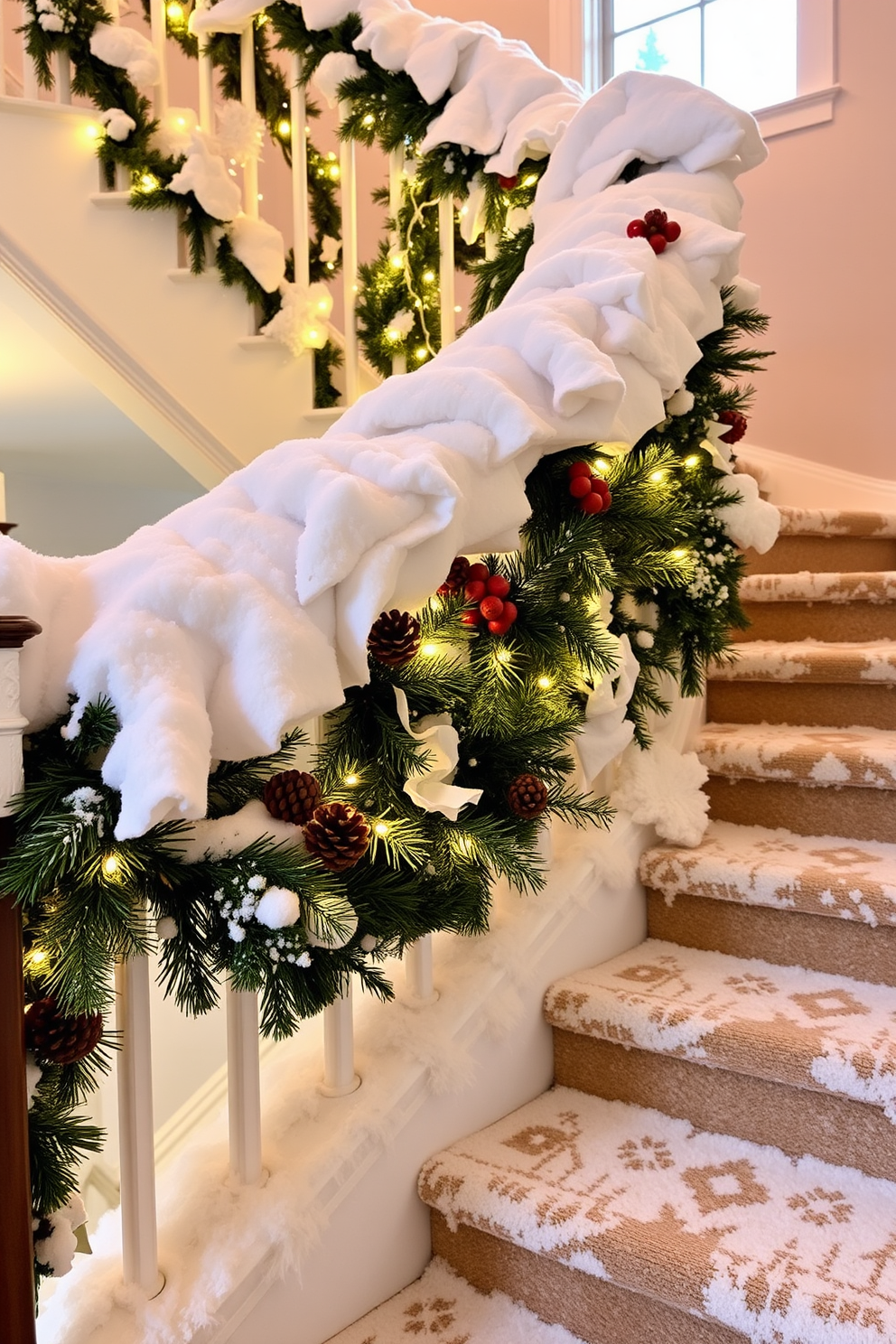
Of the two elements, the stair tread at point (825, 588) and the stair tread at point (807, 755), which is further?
the stair tread at point (825, 588)

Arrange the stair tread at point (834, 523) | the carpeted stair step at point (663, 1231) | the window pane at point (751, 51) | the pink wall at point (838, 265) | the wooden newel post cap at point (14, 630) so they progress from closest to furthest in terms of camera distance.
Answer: the wooden newel post cap at point (14, 630) < the carpeted stair step at point (663, 1231) < the stair tread at point (834, 523) < the pink wall at point (838, 265) < the window pane at point (751, 51)

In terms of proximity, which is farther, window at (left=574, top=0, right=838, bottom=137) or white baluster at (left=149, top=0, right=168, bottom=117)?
window at (left=574, top=0, right=838, bottom=137)

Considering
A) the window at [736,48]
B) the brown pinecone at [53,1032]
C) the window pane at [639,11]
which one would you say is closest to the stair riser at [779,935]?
the brown pinecone at [53,1032]

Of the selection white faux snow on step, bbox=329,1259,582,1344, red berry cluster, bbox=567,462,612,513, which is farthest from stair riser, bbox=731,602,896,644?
white faux snow on step, bbox=329,1259,582,1344

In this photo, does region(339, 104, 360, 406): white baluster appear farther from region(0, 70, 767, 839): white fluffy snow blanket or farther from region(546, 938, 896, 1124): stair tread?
region(546, 938, 896, 1124): stair tread

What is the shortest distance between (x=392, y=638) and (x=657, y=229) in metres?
0.64

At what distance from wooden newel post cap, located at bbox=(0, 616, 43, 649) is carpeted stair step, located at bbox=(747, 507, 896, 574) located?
1.78 metres

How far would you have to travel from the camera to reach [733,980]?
135 centimetres

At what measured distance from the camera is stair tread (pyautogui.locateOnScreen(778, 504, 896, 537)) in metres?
2.27

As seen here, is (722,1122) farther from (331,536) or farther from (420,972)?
(331,536)

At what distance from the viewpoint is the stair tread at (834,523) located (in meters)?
2.27

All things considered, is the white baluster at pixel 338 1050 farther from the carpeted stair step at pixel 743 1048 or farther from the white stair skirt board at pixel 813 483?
the white stair skirt board at pixel 813 483

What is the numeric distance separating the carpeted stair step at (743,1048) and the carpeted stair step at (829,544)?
1.12 meters

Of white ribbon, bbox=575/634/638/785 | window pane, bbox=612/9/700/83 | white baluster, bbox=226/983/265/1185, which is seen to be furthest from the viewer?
window pane, bbox=612/9/700/83
